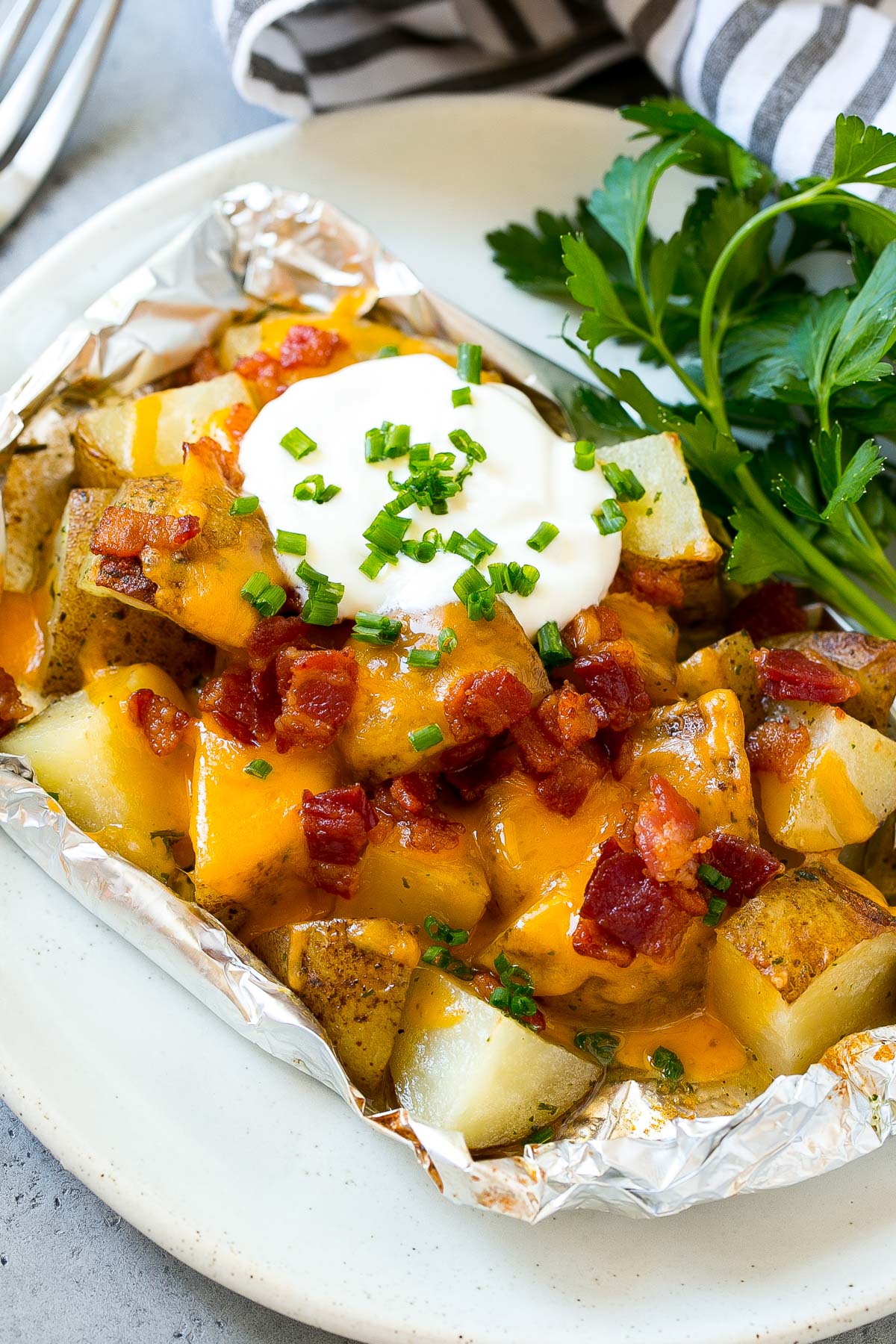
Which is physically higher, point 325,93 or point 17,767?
point 325,93

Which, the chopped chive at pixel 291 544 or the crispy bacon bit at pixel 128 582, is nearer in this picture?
the crispy bacon bit at pixel 128 582

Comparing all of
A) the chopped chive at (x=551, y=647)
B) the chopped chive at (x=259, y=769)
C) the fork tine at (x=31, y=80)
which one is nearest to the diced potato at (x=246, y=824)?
the chopped chive at (x=259, y=769)

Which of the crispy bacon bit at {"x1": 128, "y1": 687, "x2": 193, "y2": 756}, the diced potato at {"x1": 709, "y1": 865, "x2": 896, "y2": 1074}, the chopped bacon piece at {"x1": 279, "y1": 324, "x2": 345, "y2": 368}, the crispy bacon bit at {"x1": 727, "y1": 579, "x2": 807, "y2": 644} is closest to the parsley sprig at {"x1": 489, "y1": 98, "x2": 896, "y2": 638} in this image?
the crispy bacon bit at {"x1": 727, "y1": 579, "x2": 807, "y2": 644}

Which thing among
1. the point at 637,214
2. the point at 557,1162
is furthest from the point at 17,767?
the point at 637,214

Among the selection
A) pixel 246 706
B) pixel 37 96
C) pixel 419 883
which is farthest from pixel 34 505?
pixel 37 96

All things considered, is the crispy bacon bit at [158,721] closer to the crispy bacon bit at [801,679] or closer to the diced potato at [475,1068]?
the diced potato at [475,1068]

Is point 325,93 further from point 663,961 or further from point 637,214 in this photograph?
point 663,961

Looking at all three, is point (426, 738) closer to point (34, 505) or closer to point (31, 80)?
point (34, 505)
